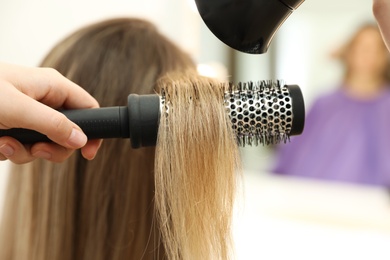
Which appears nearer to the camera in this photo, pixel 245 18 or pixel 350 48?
pixel 245 18

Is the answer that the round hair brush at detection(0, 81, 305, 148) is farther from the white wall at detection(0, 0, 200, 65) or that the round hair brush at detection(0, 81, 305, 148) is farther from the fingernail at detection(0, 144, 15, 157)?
the white wall at detection(0, 0, 200, 65)

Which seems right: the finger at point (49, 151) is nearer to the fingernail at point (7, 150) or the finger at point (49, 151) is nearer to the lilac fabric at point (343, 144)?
the fingernail at point (7, 150)

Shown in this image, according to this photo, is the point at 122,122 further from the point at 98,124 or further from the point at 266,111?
the point at 266,111

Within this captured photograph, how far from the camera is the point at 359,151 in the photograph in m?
1.79

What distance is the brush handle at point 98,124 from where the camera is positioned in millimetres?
434

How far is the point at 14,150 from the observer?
464 mm

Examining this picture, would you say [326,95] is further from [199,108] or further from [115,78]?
[199,108]

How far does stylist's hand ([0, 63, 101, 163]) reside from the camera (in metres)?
0.42

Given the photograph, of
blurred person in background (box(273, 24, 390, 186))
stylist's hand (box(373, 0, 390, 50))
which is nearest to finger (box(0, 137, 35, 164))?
stylist's hand (box(373, 0, 390, 50))

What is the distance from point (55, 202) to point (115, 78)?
228 mm

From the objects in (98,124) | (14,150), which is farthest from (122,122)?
(14,150)

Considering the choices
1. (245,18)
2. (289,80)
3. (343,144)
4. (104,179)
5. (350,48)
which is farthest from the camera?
(289,80)

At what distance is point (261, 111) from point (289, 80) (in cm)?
179

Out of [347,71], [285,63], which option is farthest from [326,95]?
[285,63]
